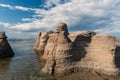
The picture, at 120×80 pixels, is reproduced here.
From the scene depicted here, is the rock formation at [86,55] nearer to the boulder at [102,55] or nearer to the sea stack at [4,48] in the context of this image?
the boulder at [102,55]

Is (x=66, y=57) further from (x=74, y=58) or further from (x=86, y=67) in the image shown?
(x=86, y=67)

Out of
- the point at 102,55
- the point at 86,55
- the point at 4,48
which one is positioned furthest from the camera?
the point at 4,48

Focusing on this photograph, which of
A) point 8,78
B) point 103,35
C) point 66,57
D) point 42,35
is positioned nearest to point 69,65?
point 66,57

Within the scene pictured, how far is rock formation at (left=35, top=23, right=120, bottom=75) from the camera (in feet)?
98.6

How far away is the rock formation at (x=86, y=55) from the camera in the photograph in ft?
98.6

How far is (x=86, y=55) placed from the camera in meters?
32.8

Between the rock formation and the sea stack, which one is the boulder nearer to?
the rock formation

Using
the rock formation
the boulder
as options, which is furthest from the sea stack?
the boulder

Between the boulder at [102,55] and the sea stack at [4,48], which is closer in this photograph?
the boulder at [102,55]

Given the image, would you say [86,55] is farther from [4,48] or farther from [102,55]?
[4,48]

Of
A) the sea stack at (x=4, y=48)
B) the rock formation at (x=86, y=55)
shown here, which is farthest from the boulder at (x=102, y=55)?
the sea stack at (x=4, y=48)

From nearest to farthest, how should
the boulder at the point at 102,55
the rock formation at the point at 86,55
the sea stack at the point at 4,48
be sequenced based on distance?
the boulder at the point at 102,55, the rock formation at the point at 86,55, the sea stack at the point at 4,48

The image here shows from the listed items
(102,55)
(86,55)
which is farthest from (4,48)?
(102,55)

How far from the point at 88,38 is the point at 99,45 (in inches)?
118
